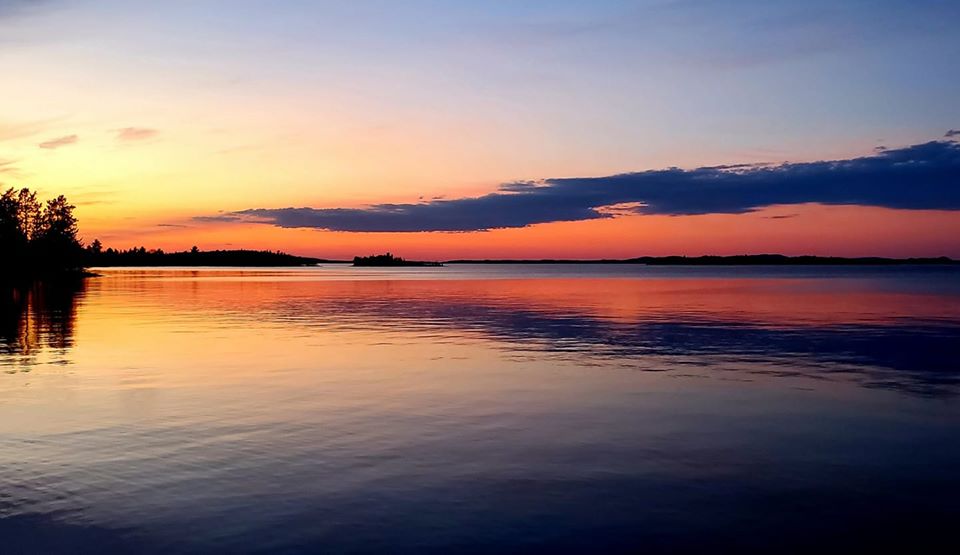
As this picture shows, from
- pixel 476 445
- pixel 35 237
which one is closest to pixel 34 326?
pixel 476 445

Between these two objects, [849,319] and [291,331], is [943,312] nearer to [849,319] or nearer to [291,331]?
[849,319]

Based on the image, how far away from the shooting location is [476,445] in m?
17.6

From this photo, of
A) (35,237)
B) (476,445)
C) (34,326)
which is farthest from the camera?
(35,237)

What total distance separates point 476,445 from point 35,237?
163528 millimetres

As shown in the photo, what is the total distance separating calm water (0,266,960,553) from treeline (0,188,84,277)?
11778cm

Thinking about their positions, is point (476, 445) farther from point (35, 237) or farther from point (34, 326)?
point (35, 237)

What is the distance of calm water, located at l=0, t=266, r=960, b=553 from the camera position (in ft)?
39.4

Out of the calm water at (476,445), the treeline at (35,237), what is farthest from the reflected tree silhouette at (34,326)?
Result: the treeline at (35,237)

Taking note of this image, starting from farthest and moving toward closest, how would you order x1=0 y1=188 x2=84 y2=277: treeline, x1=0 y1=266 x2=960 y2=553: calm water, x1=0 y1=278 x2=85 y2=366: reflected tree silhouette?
x1=0 y1=188 x2=84 y2=277: treeline < x1=0 y1=278 x2=85 y2=366: reflected tree silhouette < x1=0 y1=266 x2=960 y2=553: calm water

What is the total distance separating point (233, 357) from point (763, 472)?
24.1 m

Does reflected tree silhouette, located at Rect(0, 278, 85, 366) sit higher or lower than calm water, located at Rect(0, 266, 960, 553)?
higher

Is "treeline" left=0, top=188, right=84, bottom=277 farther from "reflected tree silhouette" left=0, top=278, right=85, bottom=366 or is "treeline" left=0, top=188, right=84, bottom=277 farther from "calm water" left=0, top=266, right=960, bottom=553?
"calm water" left=0, top=266, right=960, bottom=553

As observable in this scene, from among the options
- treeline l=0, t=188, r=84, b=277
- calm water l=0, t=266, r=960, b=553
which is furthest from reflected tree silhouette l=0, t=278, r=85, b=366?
treeline l=0, t=188, r=84, b=277

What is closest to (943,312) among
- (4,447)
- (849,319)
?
(849,319)
